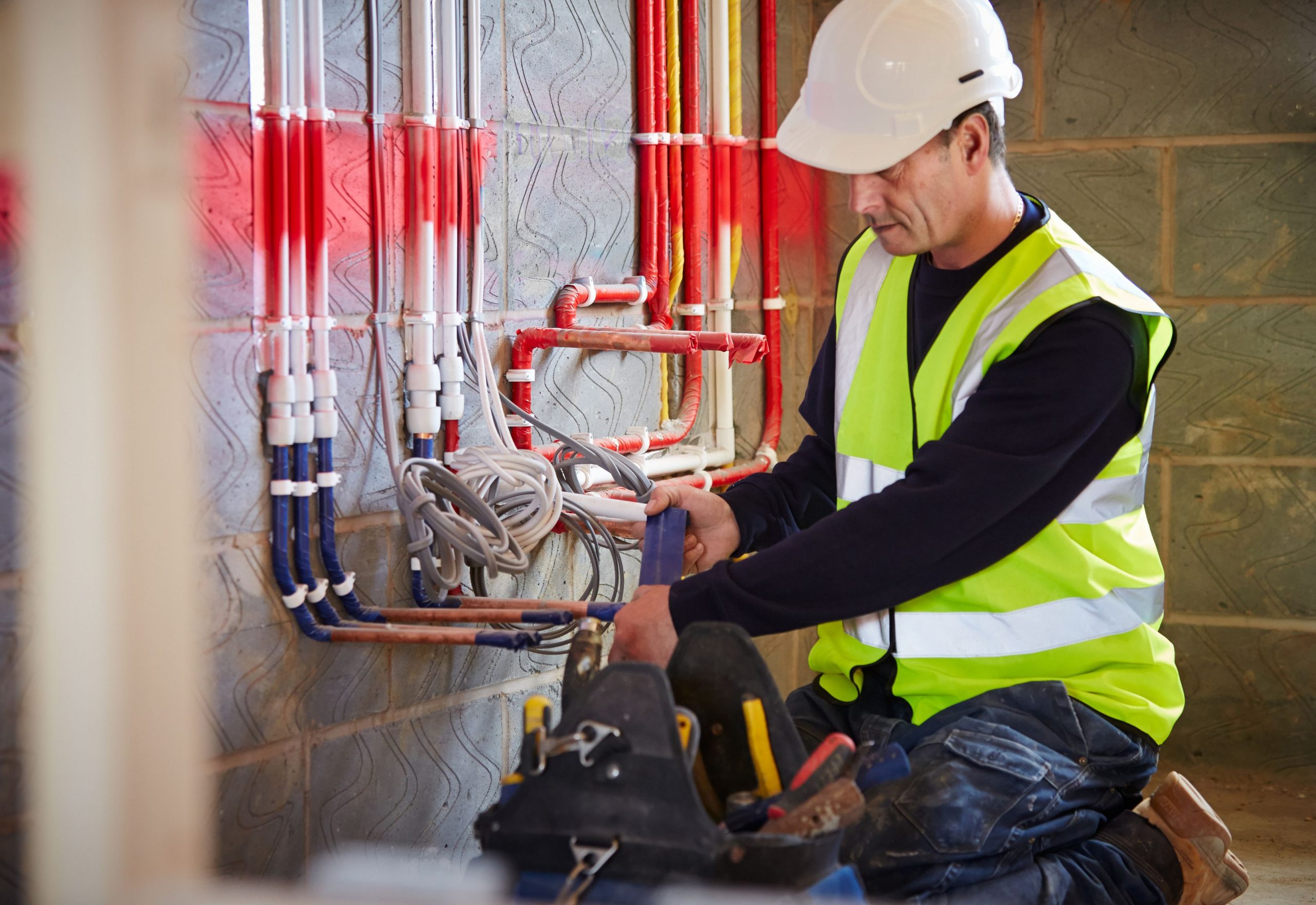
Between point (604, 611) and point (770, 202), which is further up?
point (770, 202)

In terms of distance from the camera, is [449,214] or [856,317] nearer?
[856,317]

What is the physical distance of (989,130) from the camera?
1.72m

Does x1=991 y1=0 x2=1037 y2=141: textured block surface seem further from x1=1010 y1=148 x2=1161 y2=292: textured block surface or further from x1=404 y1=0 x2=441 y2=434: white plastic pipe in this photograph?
x1=404 y1=0 x2=441 y2=434: white plastic pipe

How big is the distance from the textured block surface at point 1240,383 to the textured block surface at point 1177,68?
1.44ft

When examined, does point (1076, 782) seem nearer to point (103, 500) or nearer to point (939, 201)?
point (939, 201)

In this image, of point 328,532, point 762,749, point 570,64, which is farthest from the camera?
point 570,64

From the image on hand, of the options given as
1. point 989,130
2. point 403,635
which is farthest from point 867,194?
point 403,635

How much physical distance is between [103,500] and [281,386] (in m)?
1.29

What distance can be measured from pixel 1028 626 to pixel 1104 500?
198 mm

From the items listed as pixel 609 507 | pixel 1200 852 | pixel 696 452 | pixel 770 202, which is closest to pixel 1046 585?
pixel 1200 852

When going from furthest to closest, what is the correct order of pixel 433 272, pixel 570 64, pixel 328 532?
pixel 570 64 → pixel 433 272 → pixel 328 532

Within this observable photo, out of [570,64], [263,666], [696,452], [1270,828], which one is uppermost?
[570,64]

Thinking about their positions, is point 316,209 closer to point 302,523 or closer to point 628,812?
point 302,523

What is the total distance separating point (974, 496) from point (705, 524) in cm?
48
